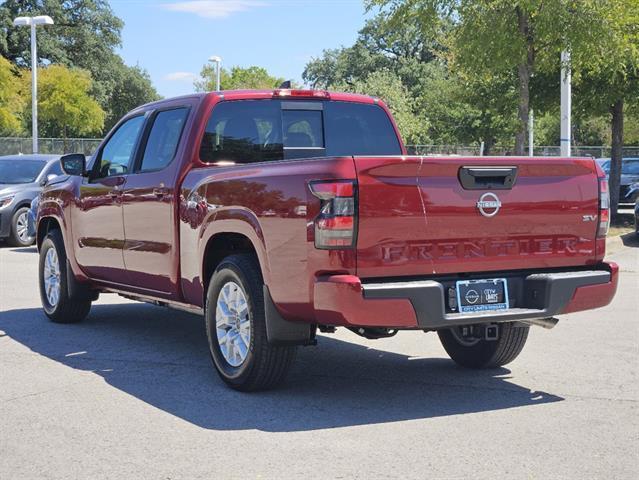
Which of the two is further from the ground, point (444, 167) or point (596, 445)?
point (444, 167)

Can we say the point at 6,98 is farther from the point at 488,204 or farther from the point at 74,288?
the point at 488,204

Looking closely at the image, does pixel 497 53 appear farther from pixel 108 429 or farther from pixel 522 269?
pixel 108 429

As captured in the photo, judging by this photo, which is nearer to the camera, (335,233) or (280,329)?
(335,233)

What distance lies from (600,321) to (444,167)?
4331 millimetres

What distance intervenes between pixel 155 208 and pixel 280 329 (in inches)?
75.8

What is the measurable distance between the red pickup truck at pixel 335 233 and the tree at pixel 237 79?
2613 inches

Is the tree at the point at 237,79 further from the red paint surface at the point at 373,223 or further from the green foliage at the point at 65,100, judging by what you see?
the red paint surface at the point at 373,223


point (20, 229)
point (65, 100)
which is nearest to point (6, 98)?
point (65, 100)

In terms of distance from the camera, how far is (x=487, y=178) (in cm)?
575

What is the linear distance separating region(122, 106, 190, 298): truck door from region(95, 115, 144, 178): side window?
0.71 feet

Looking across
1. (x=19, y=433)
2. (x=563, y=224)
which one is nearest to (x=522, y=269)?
(x=563, y=224)

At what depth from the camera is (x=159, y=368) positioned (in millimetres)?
7078

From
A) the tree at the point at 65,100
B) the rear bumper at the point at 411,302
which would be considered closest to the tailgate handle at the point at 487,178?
the rear bumper at the point at 411,302

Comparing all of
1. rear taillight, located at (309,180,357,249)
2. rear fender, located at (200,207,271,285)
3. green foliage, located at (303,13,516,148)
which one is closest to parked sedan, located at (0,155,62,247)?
green foliage, located at (303,13,516,148)
